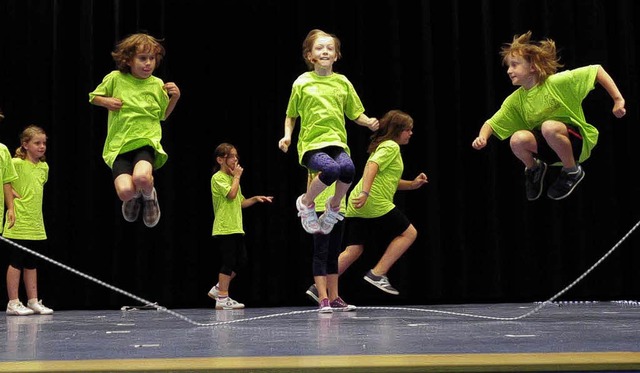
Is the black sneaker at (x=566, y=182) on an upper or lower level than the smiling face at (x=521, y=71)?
lower

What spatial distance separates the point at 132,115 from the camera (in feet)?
13.3

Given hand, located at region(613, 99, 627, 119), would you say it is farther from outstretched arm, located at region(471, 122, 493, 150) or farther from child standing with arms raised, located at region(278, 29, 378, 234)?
child standing with arms raised, located at region(278, 29, 378, 234)

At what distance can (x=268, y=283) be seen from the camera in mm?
6422

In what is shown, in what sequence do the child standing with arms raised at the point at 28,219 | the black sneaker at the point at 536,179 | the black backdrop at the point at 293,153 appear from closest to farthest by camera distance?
the black sneaker at the point at 536,179 < the child standing with arms raised at the point at 28,219 < the black backdrop at the point at 293,153

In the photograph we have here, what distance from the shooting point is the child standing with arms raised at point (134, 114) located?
4051mm

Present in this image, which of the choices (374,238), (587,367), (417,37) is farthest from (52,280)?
(587,367)

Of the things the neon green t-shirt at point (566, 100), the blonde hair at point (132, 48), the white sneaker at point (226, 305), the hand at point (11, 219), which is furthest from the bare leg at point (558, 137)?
the hand at point (11, 219)

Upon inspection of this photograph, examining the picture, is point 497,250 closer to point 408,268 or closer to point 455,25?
point 408,268

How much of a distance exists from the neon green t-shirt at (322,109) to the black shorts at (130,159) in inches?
29.5

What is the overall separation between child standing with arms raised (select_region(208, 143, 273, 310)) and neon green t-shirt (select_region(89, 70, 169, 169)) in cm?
151

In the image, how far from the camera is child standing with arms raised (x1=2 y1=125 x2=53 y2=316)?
5266 mm

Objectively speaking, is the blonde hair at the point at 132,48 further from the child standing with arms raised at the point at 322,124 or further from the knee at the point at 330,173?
the knee at the point at 330,173

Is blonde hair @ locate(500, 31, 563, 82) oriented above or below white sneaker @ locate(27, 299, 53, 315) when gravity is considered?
above

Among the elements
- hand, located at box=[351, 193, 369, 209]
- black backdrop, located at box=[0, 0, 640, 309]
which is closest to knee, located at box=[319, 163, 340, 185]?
hand, located at box=[351, 193, 369, 209]
